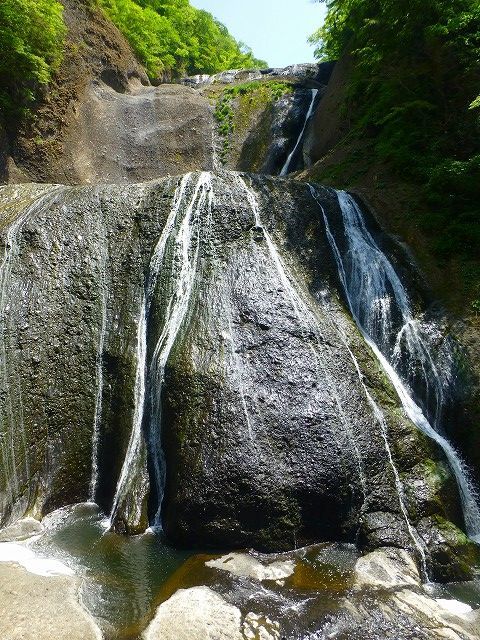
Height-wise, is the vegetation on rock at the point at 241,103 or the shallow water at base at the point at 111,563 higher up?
the vegetation on rock at the point at 241,103

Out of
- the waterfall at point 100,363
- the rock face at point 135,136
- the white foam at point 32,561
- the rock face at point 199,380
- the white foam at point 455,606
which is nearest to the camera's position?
the white foam at point 455,606

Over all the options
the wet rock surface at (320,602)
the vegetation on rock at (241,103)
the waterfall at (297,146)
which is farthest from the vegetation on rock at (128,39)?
the wet rock surface at (320,602)

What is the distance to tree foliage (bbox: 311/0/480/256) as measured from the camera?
28.2 feet

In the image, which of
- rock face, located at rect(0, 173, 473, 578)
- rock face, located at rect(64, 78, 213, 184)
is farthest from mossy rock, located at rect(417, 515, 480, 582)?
rock face, located at rect(64, 78, 213, 184)

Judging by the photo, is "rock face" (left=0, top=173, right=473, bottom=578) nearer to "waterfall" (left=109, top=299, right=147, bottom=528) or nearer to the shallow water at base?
"waterfall" (left=109, top=299, right=147, bottom=528)

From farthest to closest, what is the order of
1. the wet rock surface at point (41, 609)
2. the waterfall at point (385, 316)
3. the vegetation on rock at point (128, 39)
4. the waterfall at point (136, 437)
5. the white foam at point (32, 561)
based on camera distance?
1. the vegetation on rock at point (128, 39)
2. the waterfall at point (385, 316)
3. the waterfall at point (136, 437)
4. the white foam at point (32, 561)
5. the wet rock surface at point (41, 609)

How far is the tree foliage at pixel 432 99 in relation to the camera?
8.60 metres

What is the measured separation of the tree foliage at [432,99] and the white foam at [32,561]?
25.2 ft

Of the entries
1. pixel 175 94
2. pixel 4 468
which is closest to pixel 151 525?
pixel 4 468

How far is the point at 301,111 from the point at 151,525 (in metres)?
15.0

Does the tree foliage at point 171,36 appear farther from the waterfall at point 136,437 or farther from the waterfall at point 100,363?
the waterfall at point 136,437

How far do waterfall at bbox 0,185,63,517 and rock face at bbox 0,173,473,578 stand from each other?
0.08 feet

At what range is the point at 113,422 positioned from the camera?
664 centimetres

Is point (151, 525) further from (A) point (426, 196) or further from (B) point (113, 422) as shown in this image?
(A) point (426, 196)
